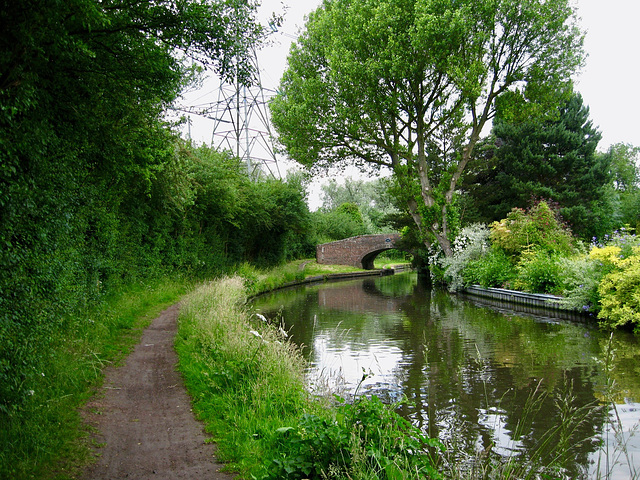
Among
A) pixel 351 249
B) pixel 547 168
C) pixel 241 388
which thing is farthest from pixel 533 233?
pixel 351 249

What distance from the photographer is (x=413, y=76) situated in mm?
18219

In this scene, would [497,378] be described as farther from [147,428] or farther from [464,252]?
[464,252]

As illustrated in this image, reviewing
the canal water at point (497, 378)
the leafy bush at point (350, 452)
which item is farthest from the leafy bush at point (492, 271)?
the leafy bush at point (350, 452)

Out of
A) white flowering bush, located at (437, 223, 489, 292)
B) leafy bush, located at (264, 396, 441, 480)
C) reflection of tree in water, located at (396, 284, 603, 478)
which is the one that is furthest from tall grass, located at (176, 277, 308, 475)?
white flowering bush, located at (437, 223, 489, 292)

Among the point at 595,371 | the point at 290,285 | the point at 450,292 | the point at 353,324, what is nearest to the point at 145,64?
the point at 595,371

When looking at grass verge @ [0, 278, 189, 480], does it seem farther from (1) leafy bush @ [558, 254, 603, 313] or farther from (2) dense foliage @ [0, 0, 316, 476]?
(1) leafy bush @ [558, 254, 603, 313]

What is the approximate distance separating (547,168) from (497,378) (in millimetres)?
24320

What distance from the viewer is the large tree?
16953 mm

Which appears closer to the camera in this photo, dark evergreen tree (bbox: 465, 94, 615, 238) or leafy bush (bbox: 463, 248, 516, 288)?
leafy bush (bbox: 463, 248, 516, 288)

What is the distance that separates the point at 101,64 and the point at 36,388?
3382 millimetres

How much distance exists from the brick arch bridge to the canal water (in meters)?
24.5

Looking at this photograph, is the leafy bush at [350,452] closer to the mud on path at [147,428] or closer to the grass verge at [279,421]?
the grass verge at [279,421]

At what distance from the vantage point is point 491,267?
17.1 m

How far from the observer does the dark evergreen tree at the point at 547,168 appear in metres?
27.6
